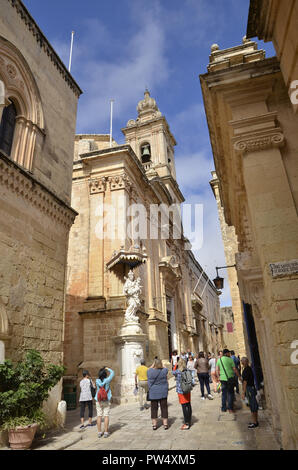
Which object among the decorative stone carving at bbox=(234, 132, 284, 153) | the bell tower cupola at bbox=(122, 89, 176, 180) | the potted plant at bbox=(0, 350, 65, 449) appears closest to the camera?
the decorative stone carving at bbox=(234, 132, 284, 153)

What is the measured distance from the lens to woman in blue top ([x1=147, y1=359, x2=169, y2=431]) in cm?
695

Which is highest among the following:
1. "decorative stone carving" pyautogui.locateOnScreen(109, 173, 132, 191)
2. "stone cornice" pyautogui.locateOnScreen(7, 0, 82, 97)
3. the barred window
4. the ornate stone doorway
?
"stone cornice" pyautogui.locateOnScreen(7, 0, 82, 97)

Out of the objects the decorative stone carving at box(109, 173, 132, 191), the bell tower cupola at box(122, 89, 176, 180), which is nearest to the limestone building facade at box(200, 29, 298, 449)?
the decorative stone carving at box(109, 173, 132, 191)

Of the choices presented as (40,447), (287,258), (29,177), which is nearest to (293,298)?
(287,258)

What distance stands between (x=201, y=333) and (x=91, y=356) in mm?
22479

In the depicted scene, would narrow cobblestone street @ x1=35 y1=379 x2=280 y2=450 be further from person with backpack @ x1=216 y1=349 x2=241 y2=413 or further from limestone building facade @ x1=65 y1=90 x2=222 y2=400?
limestone building facade @ x1=65 y1=90 x2=222 y2=400

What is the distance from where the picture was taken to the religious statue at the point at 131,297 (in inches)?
514

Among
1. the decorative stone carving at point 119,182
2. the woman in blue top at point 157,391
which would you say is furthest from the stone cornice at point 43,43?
the woman in blue top at point 157,391

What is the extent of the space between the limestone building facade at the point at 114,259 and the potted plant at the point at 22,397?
6.03 meters

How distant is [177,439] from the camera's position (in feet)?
19.5

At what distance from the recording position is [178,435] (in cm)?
626

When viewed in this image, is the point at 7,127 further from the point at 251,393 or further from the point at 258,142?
the point at 251,393

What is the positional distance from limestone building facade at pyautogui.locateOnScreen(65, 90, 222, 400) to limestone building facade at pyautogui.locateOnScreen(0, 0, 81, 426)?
507 cm
